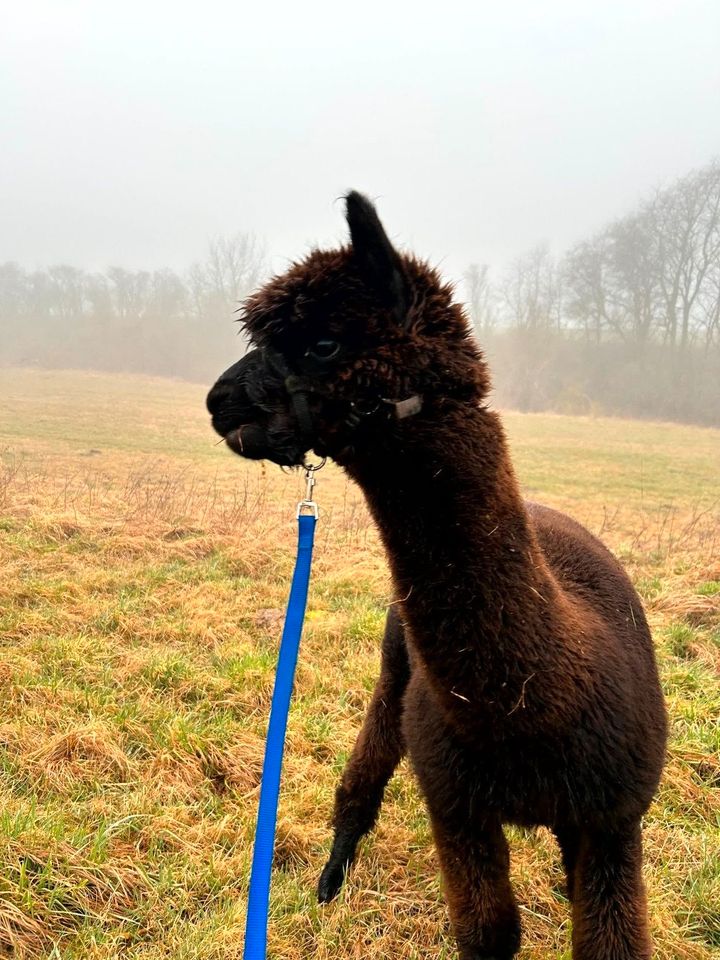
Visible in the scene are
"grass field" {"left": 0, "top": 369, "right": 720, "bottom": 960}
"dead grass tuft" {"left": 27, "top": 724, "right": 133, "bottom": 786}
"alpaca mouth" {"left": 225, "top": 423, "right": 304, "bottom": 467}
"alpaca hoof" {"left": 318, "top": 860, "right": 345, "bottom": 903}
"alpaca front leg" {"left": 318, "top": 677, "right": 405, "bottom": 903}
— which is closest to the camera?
"alpaca mouth" {"left": 225, "top": 423, "right": 304, "bottom": 467}

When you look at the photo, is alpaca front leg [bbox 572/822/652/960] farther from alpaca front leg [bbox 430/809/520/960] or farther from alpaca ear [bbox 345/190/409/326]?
alpaca ear [bbox 345/190/409/326]

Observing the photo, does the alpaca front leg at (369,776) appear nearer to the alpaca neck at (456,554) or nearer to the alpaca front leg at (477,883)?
the alpaca front leg at (477,883)

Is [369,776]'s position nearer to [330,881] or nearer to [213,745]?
[330,881]

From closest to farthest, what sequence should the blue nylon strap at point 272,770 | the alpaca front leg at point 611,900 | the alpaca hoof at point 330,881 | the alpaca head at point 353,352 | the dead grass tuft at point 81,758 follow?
1. the blue nylon strap at point 272,770
2. the alpaca head at point 353,352
3. the alpaca front leg at point 611,900
4. the alpaca hoof at point 330,881
5. the dead grass tuft at point 81,758

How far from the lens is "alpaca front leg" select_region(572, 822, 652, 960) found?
1.72 m

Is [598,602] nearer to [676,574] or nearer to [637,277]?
[676,574]

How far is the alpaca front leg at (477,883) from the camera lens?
5.85ft

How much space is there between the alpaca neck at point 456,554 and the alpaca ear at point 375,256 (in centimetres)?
28

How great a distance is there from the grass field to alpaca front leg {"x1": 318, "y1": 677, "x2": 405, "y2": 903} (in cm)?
14

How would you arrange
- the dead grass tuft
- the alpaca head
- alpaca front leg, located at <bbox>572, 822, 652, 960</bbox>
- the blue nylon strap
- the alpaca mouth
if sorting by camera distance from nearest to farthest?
the blue nylon strap, the alpaca head, the alpaca mouth, alpaca front leg, located at <bbox>572, 822, 652, 960</bbox>, the dead grass tuft

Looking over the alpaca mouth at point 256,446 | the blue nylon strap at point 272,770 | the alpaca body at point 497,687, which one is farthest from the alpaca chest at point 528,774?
the alpaca mouth at point 256,446

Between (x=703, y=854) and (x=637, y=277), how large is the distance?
42007 mm

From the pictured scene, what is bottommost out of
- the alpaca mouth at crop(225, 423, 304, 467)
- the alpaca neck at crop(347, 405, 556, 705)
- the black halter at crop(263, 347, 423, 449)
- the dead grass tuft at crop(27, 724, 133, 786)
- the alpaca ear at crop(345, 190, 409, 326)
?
the dead grass tuft at crop(27, 724, 133, 786)

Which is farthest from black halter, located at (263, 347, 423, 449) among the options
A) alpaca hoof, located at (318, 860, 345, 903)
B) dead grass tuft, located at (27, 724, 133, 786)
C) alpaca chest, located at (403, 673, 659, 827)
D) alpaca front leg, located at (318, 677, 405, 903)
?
dead grass tuft, located at (27, 724, 133, 786)
